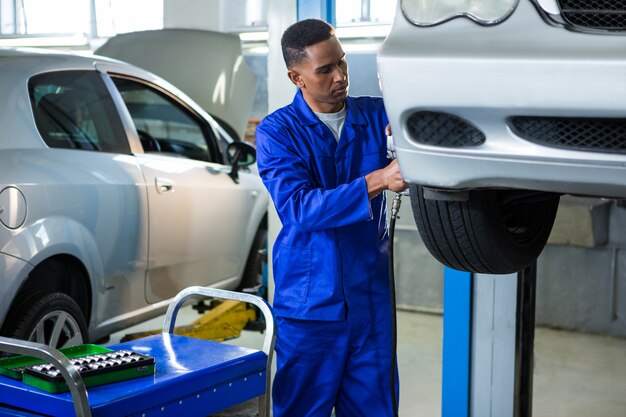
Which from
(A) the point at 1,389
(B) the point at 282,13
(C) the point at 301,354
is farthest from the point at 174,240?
(A) the point at 1,389

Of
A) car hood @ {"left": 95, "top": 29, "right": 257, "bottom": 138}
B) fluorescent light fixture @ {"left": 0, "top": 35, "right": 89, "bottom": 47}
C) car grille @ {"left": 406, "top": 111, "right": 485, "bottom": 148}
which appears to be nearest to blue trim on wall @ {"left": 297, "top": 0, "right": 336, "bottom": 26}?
car hood @ {"left": 95, "top": 29, "right": 257, "bottom": 138}

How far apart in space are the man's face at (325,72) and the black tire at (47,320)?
139 cm

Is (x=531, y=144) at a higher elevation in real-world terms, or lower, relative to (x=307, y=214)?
higher

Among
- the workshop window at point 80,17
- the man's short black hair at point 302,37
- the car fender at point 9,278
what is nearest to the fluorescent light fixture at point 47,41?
the workshop window at point 80,17

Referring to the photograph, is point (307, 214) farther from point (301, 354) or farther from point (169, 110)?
point (169, 110)

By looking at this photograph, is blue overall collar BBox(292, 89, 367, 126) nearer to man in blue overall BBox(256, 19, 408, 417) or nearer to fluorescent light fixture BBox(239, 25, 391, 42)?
man in blue overall BBox(256, 19, 408, 417)

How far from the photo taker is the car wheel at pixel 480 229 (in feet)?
6.60

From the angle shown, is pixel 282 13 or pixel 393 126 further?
pixel 282 13

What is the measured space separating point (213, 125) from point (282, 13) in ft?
4.22

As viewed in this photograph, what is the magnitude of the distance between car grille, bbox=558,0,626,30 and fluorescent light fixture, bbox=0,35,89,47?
15.5ft

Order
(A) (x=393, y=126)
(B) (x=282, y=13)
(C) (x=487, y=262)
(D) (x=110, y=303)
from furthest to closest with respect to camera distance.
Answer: (D) (x=110, y=303) < (B) (x=282, y=13) < (C) (x=487, y=262) < (A) (x=393, y=126)

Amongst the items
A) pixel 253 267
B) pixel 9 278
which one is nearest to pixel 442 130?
pixel 9 278

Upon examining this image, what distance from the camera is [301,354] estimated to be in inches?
99.1

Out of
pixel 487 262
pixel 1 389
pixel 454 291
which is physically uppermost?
pixel 487 262
